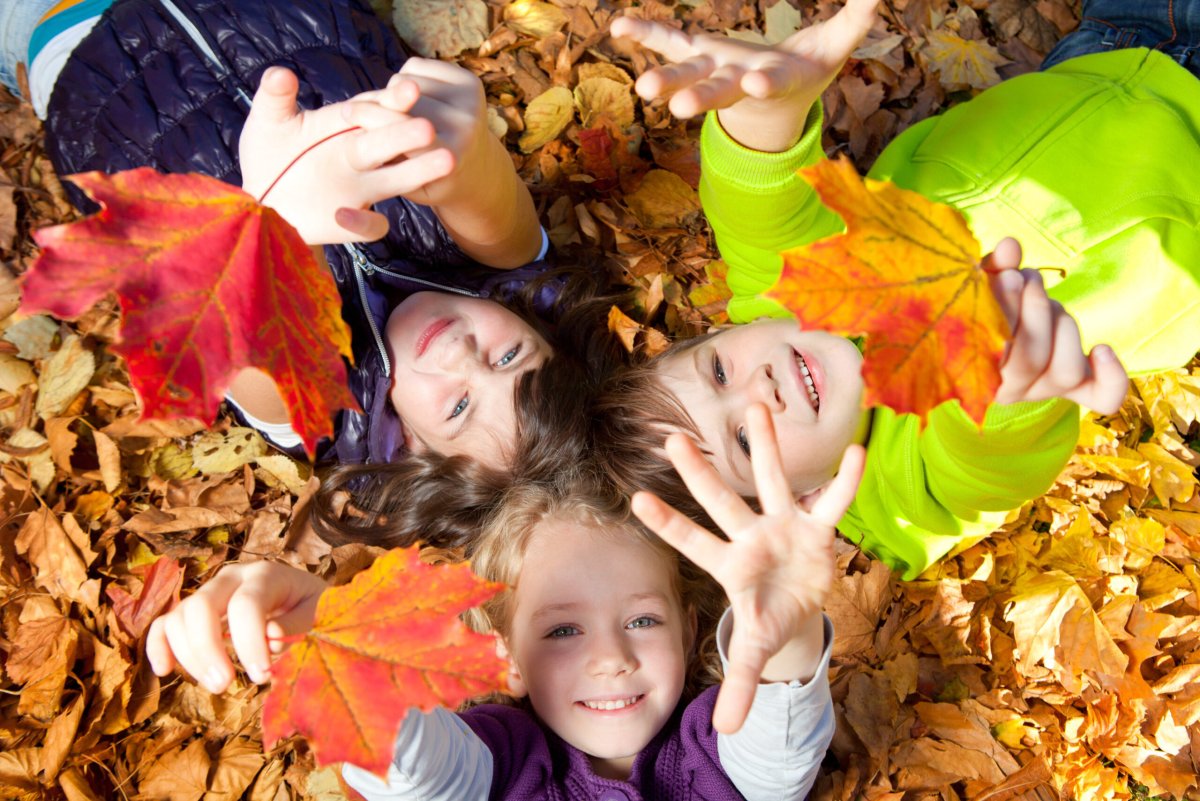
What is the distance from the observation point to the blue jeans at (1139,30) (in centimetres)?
208

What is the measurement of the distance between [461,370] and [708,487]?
837mm

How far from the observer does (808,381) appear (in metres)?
1.75

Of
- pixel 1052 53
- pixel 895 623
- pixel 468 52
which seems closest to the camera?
pixel 895 623

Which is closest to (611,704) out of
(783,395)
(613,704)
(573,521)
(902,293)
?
(613,704)

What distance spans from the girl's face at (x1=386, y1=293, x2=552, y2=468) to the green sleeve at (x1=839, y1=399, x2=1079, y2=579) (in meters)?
0.80

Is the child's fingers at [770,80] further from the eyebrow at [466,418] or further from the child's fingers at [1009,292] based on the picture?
the eyebrow at [466,418]

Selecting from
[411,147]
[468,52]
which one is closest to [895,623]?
[411,147]

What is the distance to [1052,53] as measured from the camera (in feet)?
7.72

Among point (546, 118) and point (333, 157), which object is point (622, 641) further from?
point (546, 118)

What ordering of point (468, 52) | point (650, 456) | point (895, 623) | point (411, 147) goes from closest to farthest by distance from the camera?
point (411, 147) → point (650, 456) → point (895, 623) → point (468, 52)

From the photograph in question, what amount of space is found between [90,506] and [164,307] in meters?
1.27

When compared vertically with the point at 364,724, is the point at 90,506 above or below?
below

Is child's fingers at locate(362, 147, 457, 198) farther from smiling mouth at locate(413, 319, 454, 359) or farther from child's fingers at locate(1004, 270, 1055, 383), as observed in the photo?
child's fingers at locate(1004, 270, 1055, 383)

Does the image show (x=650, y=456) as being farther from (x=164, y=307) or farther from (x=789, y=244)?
(x=164, y=307)
